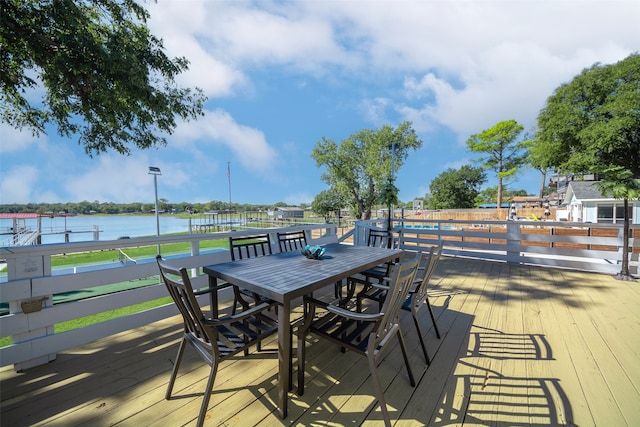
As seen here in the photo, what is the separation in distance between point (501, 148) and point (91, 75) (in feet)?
81.5

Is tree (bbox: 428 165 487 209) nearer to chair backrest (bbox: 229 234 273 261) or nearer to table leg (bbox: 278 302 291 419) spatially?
chair backrest (bbox: 229 234 273 261)

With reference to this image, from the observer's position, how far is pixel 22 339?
1.77 meters

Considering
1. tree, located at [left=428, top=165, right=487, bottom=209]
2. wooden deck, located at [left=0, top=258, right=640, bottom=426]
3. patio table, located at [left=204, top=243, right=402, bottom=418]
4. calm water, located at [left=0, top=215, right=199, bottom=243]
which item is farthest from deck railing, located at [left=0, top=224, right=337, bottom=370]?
tree, located at [left=428, top=165, right=487, bottom=209]

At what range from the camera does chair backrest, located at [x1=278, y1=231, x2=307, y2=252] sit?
3.20 metres

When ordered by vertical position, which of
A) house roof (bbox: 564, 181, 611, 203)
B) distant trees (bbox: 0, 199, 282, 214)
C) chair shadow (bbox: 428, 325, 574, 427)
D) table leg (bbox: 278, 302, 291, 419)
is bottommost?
chair shadow (bbox: 428, 325, 574, 427)

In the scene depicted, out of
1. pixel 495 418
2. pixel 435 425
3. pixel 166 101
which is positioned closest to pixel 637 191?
pixel 495 418

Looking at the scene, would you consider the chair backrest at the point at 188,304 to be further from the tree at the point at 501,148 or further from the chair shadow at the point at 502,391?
the tree at the point at 501,148

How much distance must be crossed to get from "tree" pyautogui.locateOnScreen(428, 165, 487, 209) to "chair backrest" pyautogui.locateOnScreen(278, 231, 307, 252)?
35197 mm

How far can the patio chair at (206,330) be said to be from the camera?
1244mm

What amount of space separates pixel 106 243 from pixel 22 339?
788 millimetres

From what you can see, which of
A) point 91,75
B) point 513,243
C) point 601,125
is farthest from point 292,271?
point 601,125

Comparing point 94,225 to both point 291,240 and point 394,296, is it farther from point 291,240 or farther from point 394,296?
point 394,296

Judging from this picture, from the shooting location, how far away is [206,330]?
1267 mm

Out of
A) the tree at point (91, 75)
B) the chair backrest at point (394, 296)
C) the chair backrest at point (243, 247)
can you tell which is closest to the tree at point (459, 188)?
the chair backrest at point (243, 247)
